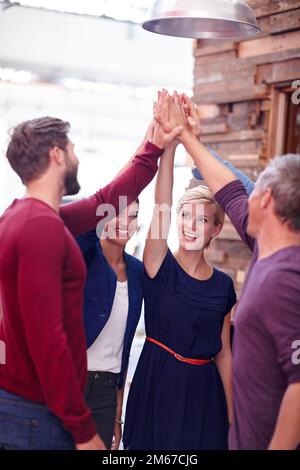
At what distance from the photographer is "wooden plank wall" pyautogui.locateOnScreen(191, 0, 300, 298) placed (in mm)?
4527

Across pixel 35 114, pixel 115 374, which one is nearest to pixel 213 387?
pixel 115 374

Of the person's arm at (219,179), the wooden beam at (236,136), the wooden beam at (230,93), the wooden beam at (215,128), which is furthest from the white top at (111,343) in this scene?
the wooden beam at (215,128)

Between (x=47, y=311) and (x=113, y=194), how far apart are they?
0.65 metres

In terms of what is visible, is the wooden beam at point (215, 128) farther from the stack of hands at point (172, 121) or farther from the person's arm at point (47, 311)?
the person's arm at point (47, 311)

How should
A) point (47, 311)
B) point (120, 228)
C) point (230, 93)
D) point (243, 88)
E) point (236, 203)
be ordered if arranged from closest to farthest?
point (47, 311) → point (236, 203) → point (120, 228) → point (243, 88) → point (230, 93)

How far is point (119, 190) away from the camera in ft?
7.42

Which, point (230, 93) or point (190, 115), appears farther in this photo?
point (230, 93)

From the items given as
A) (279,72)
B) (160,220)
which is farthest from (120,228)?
(279,72)

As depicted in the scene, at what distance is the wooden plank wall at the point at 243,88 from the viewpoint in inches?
178

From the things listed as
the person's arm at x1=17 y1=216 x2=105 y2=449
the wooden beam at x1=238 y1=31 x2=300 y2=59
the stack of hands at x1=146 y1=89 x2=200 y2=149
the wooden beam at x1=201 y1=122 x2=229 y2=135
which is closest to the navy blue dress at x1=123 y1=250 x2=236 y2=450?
the stack of hands at x1=146 y1=89 x2=200 y2=149

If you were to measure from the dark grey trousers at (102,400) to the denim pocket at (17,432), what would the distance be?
722 millimetres

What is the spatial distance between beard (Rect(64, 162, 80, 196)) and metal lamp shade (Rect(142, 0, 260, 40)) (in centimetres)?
68

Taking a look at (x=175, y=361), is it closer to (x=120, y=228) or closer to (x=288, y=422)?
(x=120, y=228)
